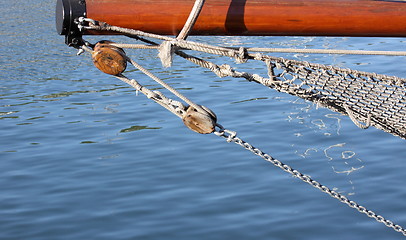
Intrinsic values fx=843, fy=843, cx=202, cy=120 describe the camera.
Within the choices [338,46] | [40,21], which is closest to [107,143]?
[338,46]

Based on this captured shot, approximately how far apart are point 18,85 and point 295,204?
764cm

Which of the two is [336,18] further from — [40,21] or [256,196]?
[40,21]

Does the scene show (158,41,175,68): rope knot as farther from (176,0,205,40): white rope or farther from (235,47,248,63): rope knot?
(235,47,248,63): rope knot

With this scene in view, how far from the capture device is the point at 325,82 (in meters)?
4.79

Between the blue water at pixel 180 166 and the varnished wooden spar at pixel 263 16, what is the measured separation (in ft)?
11.4

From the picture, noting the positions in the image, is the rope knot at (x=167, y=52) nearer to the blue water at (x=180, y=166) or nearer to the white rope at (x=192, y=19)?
the white rope at (x=192, y=19)

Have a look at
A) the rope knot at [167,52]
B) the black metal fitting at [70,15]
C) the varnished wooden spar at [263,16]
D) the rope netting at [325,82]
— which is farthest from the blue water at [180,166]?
the black metal fitting at [70,15]

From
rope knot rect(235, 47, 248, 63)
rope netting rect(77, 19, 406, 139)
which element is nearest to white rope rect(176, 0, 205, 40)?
rope netting rect(77, 19, 406, 139)

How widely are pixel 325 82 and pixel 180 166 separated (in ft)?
16.9

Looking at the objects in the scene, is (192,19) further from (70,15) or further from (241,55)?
(70,15)

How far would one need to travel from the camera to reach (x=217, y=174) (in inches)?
371

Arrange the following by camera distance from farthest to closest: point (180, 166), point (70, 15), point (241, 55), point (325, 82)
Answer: point (180, 166) → point (325, 82) → point (241, 55) → point (70, 15)

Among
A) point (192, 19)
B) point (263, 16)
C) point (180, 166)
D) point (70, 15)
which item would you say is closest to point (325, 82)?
point (263, 16)

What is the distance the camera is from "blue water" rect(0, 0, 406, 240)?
804 cm
